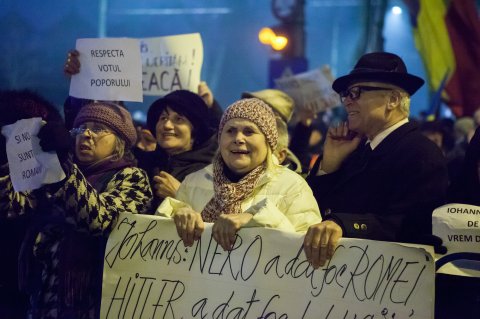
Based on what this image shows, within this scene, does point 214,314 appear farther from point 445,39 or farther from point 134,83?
point 445,39

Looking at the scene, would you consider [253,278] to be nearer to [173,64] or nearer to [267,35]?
[173,64]

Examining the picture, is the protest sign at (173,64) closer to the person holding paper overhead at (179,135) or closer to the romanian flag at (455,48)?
the person holding paper overhead at (179,135)

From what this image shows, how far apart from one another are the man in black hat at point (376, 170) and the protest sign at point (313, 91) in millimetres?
2664

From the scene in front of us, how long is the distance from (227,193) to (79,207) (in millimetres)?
765

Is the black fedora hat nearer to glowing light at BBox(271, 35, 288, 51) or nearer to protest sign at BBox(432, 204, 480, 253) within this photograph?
protest sign at BBox(432, 204, 480, 253)

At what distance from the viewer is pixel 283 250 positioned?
3971 mm

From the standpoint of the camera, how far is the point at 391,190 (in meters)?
4.34

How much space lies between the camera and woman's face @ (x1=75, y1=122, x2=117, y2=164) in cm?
500

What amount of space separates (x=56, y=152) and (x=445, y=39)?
7549mm

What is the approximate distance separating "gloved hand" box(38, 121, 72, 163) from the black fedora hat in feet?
5.26

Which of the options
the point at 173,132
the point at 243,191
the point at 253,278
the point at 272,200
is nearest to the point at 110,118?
the point at 173,132

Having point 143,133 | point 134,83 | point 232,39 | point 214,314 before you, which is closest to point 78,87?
point 134,83

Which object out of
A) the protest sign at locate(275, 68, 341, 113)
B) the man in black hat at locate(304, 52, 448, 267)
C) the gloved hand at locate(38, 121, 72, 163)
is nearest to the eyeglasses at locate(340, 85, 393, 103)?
the man in black hat at locate(304, 52, 448, 267)

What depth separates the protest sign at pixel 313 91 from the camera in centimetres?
767
